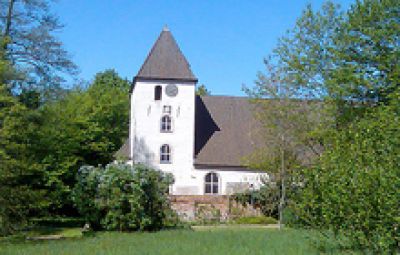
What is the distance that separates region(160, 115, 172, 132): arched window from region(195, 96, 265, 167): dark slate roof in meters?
2.47

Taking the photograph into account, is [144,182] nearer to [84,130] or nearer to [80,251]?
[80,251]

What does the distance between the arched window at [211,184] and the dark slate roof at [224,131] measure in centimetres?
97

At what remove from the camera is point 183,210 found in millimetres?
34688

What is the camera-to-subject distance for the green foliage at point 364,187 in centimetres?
1061

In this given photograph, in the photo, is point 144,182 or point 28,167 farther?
point 144,182

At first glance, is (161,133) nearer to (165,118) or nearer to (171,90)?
(165,118)

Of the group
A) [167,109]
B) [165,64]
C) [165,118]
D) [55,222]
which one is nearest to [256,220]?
[165,118]

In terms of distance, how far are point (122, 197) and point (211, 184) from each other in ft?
51.0

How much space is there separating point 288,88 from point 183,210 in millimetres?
10592

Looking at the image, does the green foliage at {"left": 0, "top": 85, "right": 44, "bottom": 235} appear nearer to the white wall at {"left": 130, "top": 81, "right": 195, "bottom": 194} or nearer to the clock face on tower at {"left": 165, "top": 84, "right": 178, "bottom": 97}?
the white wall at {"left": 130, "top": 81, "right": 195, "bottom": 194}

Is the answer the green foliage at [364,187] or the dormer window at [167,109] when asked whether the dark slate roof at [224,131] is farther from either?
the green foliage at [364,187]

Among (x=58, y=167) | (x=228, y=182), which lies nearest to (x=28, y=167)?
(x=58, y=167)

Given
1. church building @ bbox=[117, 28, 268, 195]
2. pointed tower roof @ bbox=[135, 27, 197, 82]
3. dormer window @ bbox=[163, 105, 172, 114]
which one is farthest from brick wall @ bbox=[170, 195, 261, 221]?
pointed tower roof @ bbox=[135, 27, 197, 82]

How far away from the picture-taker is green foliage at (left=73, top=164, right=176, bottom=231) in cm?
2450
